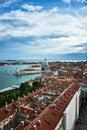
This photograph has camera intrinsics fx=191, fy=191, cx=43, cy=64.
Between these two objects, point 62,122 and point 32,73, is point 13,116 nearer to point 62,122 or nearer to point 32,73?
point 62,122

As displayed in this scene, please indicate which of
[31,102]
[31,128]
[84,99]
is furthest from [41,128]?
[84,99]

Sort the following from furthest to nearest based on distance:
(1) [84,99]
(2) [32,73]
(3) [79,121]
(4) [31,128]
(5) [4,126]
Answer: (2) [32,73] < (1) [84,99] < (3) [79,121] < (5) [4,126] < (4) [31,128]

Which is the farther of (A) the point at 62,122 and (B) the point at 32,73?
(B) the point at 32,73

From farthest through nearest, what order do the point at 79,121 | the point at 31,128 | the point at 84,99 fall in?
the point at 84,99
the point at 79,121
the point at 31,128

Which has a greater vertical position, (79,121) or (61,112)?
(61,112)

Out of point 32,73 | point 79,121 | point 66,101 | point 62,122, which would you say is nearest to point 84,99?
point 79,121

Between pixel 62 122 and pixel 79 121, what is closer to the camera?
pixel 62 122

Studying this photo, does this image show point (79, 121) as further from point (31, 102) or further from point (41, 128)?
point (41, 128)

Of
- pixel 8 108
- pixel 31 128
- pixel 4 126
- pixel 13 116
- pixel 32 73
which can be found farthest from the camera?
pixel 32 73

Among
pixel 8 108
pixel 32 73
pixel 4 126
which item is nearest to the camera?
pixel 4 126
